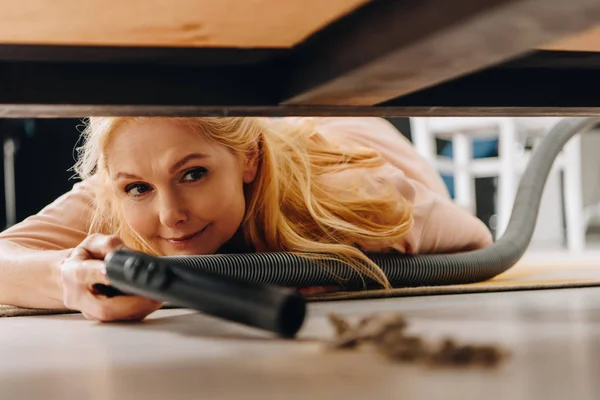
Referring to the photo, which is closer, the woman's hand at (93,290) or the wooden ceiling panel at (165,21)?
the wooden ceiling panel at (165,21)

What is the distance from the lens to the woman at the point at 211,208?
103 cm

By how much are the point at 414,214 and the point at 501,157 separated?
1.76 metres

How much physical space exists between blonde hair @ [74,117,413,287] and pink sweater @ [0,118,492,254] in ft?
0.15

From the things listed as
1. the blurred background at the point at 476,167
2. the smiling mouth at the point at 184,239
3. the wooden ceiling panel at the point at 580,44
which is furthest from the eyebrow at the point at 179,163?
the blurred background at the point at 476,167

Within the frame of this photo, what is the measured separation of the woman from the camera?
1.03 m

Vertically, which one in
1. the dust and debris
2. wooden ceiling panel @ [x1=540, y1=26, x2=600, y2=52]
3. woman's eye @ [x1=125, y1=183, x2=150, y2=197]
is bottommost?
the dust and debris

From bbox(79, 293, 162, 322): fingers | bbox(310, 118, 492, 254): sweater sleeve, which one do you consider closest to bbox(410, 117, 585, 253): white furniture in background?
bbox(310, 118, 492, 254): sweater sleeve

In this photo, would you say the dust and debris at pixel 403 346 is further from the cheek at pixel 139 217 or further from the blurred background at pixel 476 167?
the blurred background at pixel 476 167

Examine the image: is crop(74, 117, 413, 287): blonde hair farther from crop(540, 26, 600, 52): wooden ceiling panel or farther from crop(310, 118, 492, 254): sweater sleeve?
crop(540, 26, 600, 52): wooden ceiling panel

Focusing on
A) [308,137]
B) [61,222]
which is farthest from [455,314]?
[61,222]

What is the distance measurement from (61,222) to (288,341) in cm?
74

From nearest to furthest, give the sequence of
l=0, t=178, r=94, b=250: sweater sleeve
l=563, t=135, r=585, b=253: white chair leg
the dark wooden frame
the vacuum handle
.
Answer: the dark wooden frame → the vacuum handle → l=0, t=178, r=94, b=250: sweater sleeve → l=563, t=135, r=585, b=253: white chair leg

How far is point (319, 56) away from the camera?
0.63 meters

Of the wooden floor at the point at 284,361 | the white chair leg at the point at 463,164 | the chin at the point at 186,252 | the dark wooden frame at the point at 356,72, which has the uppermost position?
the white chair leg at the point at 463,164
